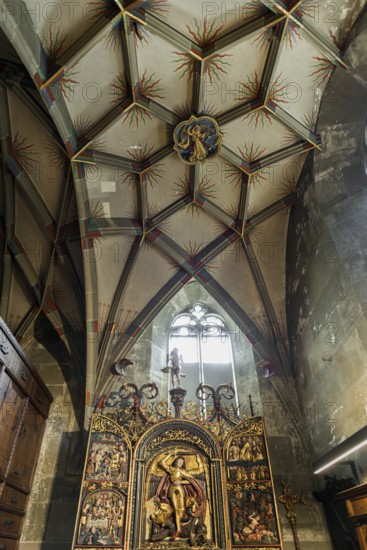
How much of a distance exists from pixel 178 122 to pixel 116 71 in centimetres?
173

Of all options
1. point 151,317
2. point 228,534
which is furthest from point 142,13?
point 228,534

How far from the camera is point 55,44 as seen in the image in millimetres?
6660

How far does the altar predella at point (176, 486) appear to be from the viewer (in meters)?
6.58

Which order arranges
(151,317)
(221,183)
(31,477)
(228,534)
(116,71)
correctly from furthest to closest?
(151,317) < (221,183) < (31,477) < (116,71) < (228,534)

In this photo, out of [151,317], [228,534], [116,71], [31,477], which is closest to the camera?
[228,534]

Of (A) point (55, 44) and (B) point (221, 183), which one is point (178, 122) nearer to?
(B) point (221, 183)

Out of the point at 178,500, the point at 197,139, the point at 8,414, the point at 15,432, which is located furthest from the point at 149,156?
the point at 178,500

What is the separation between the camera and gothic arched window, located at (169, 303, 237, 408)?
415 inches

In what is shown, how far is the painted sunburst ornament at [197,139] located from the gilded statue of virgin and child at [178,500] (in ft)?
22.7

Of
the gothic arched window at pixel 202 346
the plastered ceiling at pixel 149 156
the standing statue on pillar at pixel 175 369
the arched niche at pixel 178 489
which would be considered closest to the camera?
the arched niche at pixel 178 489

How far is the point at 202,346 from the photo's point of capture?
11344mm

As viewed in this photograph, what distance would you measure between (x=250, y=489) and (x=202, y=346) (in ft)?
15.5

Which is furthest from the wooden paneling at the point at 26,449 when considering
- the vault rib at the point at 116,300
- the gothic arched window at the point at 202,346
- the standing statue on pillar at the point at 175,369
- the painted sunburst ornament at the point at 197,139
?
the painted sunburst ornament at the point at 197,139

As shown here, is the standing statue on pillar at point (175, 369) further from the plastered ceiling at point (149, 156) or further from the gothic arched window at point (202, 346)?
the plastered ceiling at point (149, 156)
